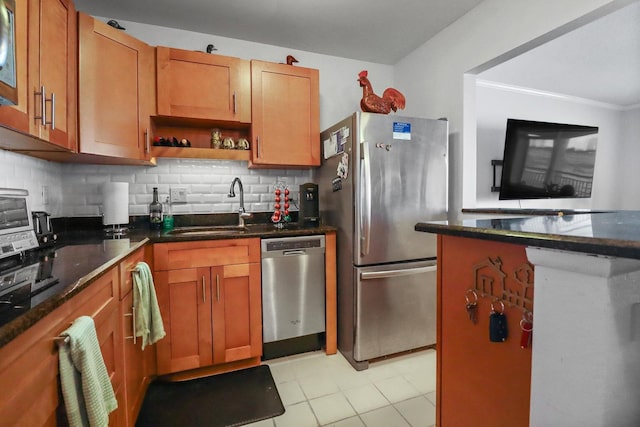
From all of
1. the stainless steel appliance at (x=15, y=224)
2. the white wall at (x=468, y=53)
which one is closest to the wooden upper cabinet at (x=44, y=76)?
the stainless steel appliance at (x=15, y=224)

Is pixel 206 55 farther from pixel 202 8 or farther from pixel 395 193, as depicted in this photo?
pixel 395 193

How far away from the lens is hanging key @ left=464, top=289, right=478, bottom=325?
98 cm

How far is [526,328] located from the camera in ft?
2.69

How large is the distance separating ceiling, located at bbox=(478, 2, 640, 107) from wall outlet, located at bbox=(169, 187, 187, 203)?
118 inches

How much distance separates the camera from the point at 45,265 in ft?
3.55

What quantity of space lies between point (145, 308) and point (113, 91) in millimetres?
1348

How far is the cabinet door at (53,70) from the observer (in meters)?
1.26

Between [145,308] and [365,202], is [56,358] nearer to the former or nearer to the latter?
[145,308]

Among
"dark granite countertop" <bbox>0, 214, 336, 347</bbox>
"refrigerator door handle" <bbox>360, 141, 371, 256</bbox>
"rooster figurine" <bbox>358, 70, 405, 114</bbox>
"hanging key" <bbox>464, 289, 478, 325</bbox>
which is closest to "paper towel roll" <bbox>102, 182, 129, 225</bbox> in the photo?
"dark granite countertop" <bbox>0, 214, 336, 347</bbox>

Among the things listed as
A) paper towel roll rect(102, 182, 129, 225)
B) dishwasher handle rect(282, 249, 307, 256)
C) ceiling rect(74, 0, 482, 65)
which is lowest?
dishwasher handle rect(282, 249, 307, 256)

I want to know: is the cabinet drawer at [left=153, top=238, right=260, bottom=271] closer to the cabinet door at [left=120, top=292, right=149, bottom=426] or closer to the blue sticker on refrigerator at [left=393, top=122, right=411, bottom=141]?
the cabinet door at [left=120, top=292, right=149, bottom=426]

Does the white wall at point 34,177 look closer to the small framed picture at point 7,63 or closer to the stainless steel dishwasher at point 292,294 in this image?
the small framed picture at point 7,63

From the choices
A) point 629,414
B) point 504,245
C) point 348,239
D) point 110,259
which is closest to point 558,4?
point 504,245

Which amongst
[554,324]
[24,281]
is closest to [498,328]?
[554,324]
